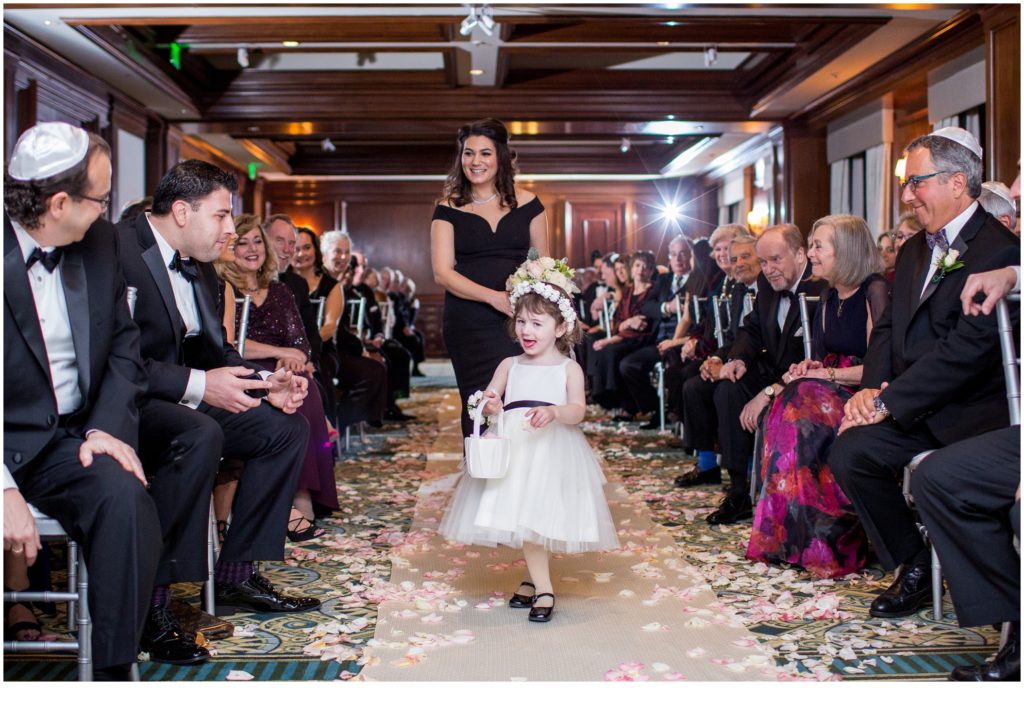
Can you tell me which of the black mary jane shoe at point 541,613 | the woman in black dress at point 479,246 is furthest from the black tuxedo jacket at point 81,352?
the woman in black dress at point 479,246

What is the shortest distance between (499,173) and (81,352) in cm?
202

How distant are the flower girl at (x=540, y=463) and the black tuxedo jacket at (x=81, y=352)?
112 centimetres

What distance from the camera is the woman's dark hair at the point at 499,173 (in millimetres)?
4180

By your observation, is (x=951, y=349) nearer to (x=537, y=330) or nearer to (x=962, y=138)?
(x=962, y=138)

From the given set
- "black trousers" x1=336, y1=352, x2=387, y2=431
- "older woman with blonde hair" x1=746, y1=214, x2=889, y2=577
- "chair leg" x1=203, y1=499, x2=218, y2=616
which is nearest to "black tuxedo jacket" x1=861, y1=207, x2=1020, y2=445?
"older woman with blonde hair" x1=746, y1=214, x2=889, y2=577

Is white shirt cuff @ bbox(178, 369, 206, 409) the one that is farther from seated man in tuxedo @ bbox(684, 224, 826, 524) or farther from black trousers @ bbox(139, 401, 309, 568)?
seated man in tuxedo @ bbox(684, 224, 826, 524)

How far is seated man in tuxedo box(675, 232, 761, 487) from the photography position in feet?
19.0

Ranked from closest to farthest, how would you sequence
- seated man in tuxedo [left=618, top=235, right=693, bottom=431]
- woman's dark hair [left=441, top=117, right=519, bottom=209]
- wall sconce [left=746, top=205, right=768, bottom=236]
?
woman's dark hair [left=441, top=117, right=519, bottom=209], seated man in tuxedo [left=618, top=235, right=693, bottom=431], wall sconce [left=746, top=205, right=768, bottom=236]

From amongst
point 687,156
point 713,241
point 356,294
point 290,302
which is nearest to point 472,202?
point 290,302

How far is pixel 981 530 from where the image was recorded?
275 centimetres

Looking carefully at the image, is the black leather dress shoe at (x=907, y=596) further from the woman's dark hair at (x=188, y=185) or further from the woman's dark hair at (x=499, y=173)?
the woman's dark hair at (x=188, y=185)

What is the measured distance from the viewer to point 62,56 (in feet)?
29.0

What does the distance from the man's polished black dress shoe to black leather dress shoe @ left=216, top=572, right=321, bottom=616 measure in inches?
33.3

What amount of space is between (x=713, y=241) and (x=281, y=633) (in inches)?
194
